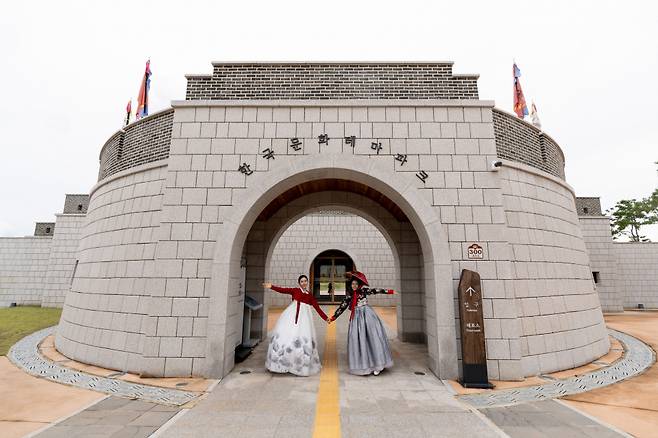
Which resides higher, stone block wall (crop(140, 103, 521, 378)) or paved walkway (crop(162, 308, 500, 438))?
stone block wall (crop(140, 103, 521, 378))

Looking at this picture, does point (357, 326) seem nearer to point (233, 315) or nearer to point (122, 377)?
point (233, 315)

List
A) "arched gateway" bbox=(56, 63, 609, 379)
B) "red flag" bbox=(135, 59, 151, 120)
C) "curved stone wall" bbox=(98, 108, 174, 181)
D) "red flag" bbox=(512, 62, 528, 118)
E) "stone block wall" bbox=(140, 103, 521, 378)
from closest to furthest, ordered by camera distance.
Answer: "arched gateway" bbox=(56, 63, 609, 379) < "stone block wall" bbox=(140, 103, 521, 378) < "curved stone wall" bbox=(98, 108, 174, 181) < "red flag" bbox=(135, 59, 151, 120) < "red flag" bbox=(512, 62, 528, 118)

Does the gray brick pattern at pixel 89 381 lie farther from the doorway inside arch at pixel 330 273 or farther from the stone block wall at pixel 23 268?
the stone block wall at pixel 23 268

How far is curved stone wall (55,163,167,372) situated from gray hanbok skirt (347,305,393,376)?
12.6 feet

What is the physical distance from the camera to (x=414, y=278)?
25.3ft

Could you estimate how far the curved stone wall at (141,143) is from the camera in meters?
6.28

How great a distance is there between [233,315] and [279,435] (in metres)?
2.67

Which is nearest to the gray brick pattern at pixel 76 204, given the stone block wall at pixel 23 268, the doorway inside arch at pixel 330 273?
the stone block wall at pixel 23 268

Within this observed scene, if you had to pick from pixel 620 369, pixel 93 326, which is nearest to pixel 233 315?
pixel 93 326

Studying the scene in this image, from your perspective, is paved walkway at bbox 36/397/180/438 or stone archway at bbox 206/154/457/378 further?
stone archway at bbox 206/154/457/378

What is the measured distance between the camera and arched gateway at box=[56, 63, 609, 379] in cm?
502

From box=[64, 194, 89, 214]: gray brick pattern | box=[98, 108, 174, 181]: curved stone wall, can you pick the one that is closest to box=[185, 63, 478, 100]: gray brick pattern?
box=[98, 108, 174, 181]: curved stone wall

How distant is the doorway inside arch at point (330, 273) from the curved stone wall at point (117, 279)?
10.4 meters

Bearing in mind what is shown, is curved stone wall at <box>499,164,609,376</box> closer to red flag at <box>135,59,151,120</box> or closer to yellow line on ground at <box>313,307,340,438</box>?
yellow line on ground at <box>313,307,340,438</box>
